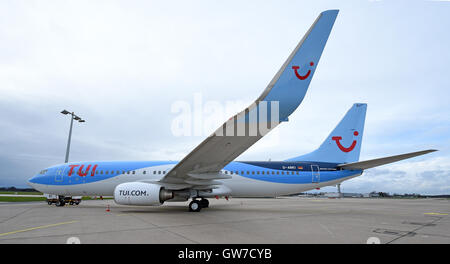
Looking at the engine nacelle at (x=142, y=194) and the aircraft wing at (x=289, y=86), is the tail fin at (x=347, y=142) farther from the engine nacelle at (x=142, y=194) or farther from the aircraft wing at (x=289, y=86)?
the aircraft wing at (x=289, y=86)

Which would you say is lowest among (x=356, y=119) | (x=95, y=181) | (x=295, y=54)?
(x=95, y=181)

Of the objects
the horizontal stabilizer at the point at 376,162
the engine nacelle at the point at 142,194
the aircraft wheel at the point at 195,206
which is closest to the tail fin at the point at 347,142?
the horizontal stabilizer at the point at 376,162

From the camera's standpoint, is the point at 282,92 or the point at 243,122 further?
the point at 243,122

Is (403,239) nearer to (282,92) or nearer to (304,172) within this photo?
(282,92)

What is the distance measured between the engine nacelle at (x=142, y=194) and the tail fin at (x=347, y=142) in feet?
29.9

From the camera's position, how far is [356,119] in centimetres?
1441

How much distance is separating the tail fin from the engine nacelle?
9.11 meters

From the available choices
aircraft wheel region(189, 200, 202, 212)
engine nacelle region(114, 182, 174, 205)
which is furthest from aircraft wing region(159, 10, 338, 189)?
aircraft wheel region(189, 200, 202, 212)

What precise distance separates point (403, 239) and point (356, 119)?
33.5 feet

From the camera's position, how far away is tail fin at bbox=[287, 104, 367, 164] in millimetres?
14336

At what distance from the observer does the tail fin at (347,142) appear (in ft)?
47.0
